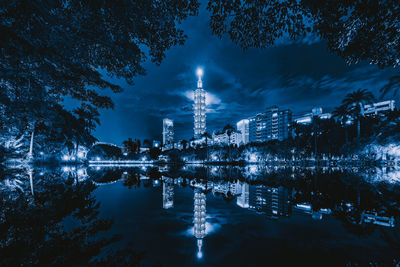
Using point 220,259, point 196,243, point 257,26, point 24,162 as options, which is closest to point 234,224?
point 196,243

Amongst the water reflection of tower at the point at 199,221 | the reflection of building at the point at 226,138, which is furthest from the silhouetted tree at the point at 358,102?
the reflection of building at the point at 226,138

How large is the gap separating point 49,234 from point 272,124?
172 metres

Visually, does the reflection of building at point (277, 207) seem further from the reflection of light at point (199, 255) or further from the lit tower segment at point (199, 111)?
the lit tower segment at point (199, 111)

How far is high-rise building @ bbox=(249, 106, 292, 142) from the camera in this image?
6073 inches

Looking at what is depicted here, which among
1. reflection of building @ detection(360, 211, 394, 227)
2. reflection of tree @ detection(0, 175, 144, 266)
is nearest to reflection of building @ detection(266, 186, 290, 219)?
reflection of building @ detection(360, 211, 394, 227)

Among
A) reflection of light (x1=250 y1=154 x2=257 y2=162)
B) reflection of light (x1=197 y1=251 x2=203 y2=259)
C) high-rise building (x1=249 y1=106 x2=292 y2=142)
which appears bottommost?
reflection of light (x1=250 y1=154 x2=257 y2=162)

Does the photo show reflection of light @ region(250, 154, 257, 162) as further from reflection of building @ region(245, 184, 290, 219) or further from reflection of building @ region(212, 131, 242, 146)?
reflection of building @ region(212, 131, 242, 146)

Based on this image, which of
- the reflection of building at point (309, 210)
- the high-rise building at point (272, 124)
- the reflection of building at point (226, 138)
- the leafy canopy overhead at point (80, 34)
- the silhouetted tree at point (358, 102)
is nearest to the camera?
the leafy canopy overhead at point (80, 34)

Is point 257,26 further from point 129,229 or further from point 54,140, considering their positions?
point 54,140

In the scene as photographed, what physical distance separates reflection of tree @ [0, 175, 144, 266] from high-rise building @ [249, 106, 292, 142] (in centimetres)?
15847

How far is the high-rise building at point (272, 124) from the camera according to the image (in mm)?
154250

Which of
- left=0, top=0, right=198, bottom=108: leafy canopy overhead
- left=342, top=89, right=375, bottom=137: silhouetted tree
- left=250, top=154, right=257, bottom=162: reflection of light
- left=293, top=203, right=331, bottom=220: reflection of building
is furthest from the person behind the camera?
left=250, top=154, right=257, bottom=162: reflection of light

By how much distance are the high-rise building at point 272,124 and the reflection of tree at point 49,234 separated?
6239 inches

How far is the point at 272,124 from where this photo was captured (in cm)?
16150
